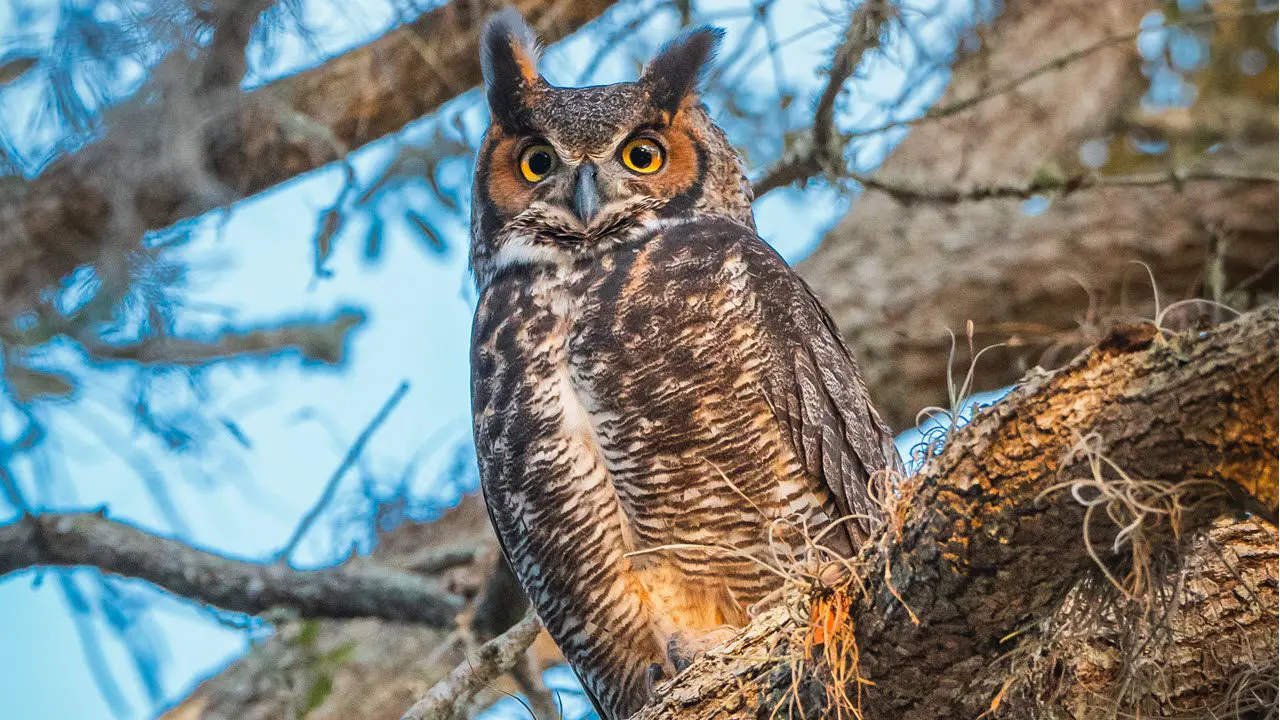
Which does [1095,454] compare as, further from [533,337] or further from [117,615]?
[117,615]

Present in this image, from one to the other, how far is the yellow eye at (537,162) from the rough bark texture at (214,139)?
786mm

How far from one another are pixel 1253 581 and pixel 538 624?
1.50 meters

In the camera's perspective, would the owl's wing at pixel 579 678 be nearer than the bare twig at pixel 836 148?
Yes

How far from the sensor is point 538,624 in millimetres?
2805

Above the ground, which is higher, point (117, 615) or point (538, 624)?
point (117, 615)

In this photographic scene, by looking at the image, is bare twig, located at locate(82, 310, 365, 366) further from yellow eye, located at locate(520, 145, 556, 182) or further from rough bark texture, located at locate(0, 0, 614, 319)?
yellow eye, located at locate(520, 145, 556, 182)

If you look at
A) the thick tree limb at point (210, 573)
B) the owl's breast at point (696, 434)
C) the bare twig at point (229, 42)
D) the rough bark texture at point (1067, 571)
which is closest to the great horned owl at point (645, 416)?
the owl's breast at point (696, 434)

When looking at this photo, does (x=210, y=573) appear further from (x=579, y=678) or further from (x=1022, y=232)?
(x=1022, y=232)

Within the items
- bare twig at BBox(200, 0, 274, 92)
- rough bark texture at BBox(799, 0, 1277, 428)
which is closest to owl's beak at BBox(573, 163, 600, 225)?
bare twig at BBox(200, 0, 274, 92)

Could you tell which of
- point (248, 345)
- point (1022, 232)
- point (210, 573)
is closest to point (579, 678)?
point (210, 573)

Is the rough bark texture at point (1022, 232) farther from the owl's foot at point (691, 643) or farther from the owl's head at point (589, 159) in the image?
the owl's foot at point (691, 643)

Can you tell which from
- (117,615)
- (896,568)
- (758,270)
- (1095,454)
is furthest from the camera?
(117,615)

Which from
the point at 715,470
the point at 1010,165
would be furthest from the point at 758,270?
the point at 1010,165

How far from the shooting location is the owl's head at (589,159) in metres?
2.82
